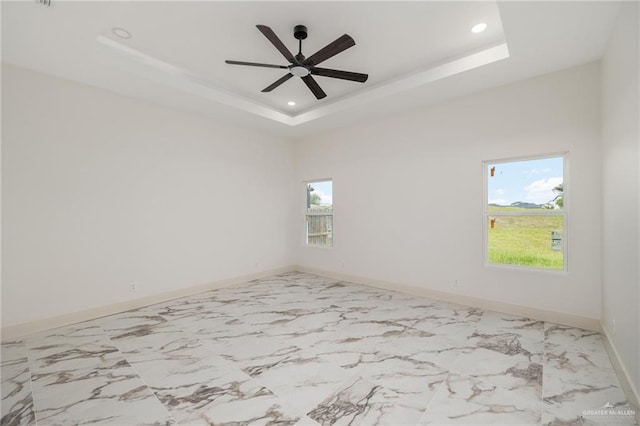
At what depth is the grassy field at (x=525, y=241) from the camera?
3389 mm

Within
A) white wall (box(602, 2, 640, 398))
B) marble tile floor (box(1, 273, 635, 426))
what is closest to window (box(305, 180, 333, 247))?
marble tile floor (box(1, 273, 635, 426))

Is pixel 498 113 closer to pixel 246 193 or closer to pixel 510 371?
pixel 510 371

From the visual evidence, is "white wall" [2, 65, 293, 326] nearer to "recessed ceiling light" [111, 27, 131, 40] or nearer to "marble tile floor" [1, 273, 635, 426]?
"marble tile floor" [1, 273, 635, 426]

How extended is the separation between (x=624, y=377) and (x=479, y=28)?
10.8 feet

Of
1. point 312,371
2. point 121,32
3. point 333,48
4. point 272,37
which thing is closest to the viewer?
point 312,371

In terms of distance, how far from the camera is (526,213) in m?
3.54

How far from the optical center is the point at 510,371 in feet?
7.47

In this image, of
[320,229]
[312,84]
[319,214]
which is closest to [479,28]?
[312,84]

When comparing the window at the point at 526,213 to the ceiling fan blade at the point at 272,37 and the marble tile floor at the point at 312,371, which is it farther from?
the ceiling fan blade at the point at 272,37

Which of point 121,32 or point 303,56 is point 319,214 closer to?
point 303,56

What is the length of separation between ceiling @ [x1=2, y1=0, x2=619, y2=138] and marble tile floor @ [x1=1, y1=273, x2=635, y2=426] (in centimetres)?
295

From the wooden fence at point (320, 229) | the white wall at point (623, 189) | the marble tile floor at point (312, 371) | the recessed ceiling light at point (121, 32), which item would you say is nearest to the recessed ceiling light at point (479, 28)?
the white wall at point (623, 189)

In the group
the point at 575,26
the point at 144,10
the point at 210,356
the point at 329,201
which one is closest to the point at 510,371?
the point at 210,356

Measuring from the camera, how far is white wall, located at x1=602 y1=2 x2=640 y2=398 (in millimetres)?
1946
